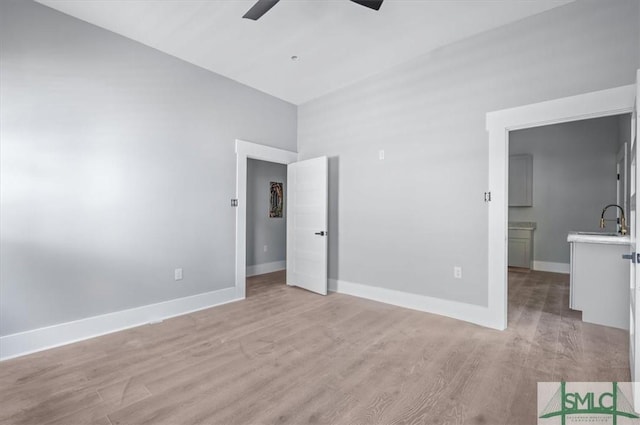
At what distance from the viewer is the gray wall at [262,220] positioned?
565 cm

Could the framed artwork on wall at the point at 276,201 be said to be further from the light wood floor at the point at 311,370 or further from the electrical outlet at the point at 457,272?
the electrical outlet at the point at 457,272

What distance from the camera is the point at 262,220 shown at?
583 cm

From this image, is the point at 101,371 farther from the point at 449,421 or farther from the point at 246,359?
the point at 449,421

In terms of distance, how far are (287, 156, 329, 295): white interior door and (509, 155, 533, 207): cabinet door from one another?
4117 mm

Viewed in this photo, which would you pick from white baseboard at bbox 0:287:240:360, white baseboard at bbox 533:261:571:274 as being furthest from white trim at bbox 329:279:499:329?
white baseboard at bbox 533:261:571:274

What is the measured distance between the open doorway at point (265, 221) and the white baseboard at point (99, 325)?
1619 millimetres

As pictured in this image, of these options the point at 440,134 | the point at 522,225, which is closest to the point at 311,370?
the point at 440,134

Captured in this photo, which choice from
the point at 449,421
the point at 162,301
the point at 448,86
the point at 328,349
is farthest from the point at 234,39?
the point at 449,421

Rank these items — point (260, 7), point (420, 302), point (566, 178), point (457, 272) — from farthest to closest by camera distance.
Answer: point (566, 178) < point (420, 302) < point (457, 272) < point (260, 7)

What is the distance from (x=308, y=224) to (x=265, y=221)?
1.63 meters

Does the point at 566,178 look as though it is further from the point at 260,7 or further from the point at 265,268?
the point at 260,7

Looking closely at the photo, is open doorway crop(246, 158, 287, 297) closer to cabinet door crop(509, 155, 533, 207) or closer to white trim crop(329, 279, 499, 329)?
white trim crop(329, 279, 499, 329)

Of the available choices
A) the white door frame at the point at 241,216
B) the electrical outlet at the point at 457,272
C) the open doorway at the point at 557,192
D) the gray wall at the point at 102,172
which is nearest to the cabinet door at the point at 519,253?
the open doorway at the point at 557,192

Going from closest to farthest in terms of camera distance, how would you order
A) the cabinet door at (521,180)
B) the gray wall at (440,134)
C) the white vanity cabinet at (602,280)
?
the gray wall at (440,134), the white vanity cabinet at (602,280), the cabinet door at (521,180)
